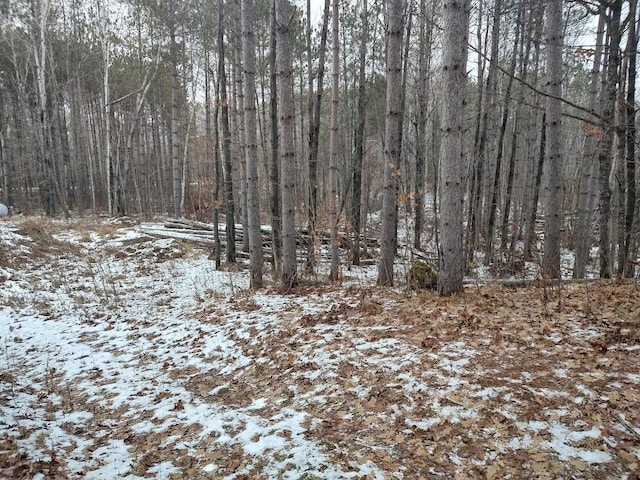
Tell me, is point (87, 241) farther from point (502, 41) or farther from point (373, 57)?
point (502, 41)

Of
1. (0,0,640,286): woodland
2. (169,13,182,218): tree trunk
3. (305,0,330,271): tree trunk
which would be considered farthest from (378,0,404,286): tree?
(169,13,182,218): tree trunk

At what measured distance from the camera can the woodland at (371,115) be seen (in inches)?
253

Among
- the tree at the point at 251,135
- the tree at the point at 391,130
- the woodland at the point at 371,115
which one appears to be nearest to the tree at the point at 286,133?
the woodland at the point at 371,115

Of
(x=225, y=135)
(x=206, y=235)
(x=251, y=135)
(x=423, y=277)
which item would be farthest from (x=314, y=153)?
(x=206, y=235)

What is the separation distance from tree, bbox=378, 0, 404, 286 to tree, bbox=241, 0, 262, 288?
8.47ft

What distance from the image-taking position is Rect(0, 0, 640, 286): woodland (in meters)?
6.44

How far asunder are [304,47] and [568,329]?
1522cm

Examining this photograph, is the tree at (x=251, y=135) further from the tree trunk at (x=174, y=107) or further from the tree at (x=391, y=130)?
the tree trunk at (x=174, y=107)

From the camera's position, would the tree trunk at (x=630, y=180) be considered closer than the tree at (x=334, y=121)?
Yes

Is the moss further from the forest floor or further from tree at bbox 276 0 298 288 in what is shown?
tree at bbox 276 0 298 288

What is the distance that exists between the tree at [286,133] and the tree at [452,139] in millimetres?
2803

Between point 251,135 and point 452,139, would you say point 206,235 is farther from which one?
point 452,139

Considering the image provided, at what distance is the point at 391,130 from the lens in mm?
6703

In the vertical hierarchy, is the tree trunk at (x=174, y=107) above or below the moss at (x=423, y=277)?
above
